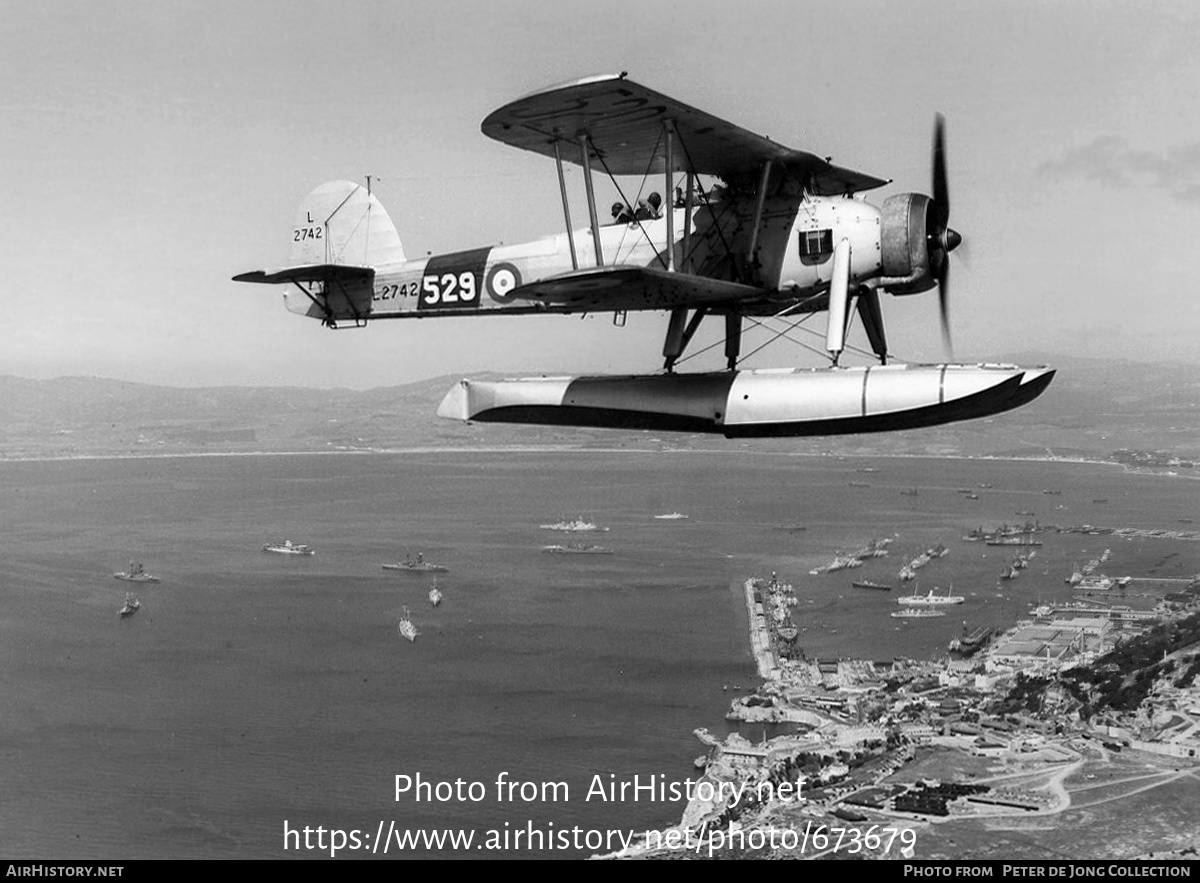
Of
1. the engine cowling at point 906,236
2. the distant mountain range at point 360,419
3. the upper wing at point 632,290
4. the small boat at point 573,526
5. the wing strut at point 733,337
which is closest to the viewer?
the upper wing at point 632,290

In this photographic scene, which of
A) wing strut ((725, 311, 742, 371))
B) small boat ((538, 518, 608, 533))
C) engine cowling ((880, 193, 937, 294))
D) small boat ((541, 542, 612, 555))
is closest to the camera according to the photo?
engine cowling ((880, 193, 937, 294))

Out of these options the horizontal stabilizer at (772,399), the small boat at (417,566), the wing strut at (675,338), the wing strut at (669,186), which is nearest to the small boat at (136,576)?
the small boat at (417,566)

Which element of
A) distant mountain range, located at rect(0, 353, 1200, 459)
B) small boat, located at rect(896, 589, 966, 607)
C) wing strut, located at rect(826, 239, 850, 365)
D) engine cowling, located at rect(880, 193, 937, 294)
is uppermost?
engine cowling, located at rect(880, 193, 937, 294)

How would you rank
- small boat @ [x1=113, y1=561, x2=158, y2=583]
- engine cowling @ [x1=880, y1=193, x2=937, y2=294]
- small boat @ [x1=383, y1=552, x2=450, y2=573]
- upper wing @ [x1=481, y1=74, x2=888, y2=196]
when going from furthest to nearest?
small boat @ [x1=383, y1=552, x2=450, y2=573]
small boat @ [x1=113, y1=561, x2=158, y2=583]
engine cowling @ [x1=880, y1=193, x2=937, y2=294]
upper wing @ [x1=481, y1=74, x2=888, y2=196]

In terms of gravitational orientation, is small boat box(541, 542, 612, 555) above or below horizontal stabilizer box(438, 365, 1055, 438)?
below

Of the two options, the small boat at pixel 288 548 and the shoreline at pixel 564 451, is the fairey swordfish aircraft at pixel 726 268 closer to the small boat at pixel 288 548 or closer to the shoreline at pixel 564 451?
the small boat at pixel 288 548

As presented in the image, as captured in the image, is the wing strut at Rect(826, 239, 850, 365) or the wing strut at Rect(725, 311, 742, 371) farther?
the wing strut at Rect(725, 311, 742, 371)

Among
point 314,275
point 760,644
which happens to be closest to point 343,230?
point 314,275

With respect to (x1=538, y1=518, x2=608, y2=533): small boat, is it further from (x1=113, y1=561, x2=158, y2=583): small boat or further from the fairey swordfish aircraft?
the fairey swordfish aircraft

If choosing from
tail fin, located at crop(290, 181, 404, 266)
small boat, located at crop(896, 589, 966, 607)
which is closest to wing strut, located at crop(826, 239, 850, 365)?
tail fin, located at crop(290, 181, 404, 266)
